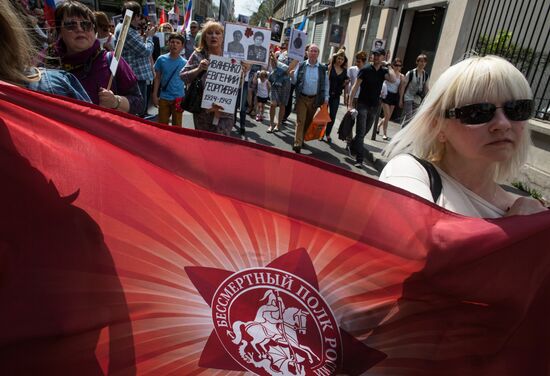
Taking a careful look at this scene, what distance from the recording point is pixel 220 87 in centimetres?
470

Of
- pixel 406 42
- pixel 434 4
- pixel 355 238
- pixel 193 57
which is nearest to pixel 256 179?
pixel 355 238

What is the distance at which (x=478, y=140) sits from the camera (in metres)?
A: 1.45

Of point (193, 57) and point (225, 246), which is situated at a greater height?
point (193, 57)

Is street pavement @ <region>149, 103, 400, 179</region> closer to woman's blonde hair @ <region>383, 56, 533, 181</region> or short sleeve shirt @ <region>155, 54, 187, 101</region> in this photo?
short sleeve shirt @ <region>155, 54, 187, 101</region>

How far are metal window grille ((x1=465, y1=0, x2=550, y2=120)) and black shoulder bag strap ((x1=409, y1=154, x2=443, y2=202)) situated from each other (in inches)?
264

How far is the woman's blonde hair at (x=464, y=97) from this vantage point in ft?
4.63

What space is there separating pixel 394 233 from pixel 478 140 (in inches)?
20.3

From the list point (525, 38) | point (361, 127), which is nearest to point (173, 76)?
point (361, 127)

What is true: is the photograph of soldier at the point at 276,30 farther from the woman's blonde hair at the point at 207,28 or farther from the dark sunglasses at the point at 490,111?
the dark sunglasses at the point at 490,111

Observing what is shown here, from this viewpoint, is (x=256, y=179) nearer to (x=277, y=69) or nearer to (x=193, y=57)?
(x=193, y=57)

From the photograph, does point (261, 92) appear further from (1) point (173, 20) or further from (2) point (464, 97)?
(2) point (464, 97)

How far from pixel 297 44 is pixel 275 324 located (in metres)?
7.81

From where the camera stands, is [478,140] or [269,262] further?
[478,140]

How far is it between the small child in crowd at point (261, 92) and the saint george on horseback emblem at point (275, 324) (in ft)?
30.1
